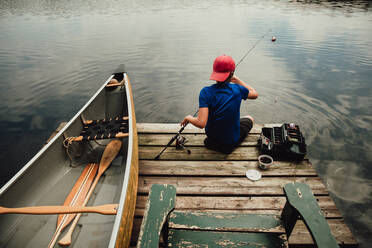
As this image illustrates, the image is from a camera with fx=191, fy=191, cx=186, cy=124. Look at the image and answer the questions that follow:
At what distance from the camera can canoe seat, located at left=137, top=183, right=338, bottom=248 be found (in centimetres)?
168

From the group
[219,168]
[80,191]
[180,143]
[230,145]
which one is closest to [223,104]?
[230,145]

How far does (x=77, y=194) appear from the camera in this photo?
3.24 metres

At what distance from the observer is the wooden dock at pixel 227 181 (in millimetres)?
2848

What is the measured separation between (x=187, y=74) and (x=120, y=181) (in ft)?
27.3

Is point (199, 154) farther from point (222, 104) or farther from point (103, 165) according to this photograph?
point (103, 165)

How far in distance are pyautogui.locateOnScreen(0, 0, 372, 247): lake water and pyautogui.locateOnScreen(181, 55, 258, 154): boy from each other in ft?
10.3

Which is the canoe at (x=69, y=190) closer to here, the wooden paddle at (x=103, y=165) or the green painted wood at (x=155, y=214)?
the wooden paddle at (x=103, y=165)

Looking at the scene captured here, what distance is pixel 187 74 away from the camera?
35.4 ft

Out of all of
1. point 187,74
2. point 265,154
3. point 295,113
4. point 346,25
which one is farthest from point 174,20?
point 265,154

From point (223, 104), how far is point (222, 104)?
0.6 inches

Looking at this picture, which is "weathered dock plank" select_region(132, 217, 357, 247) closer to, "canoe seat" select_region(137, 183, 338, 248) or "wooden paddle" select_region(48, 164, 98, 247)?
"canoe seat" select_region(137, 183, 338, 248)

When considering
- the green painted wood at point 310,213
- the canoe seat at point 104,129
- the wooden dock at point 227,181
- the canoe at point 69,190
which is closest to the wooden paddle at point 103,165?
the canoe at point 69,190

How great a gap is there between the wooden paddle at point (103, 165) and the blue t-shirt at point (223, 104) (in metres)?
2.07

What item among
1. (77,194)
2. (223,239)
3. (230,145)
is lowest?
(77,194)
